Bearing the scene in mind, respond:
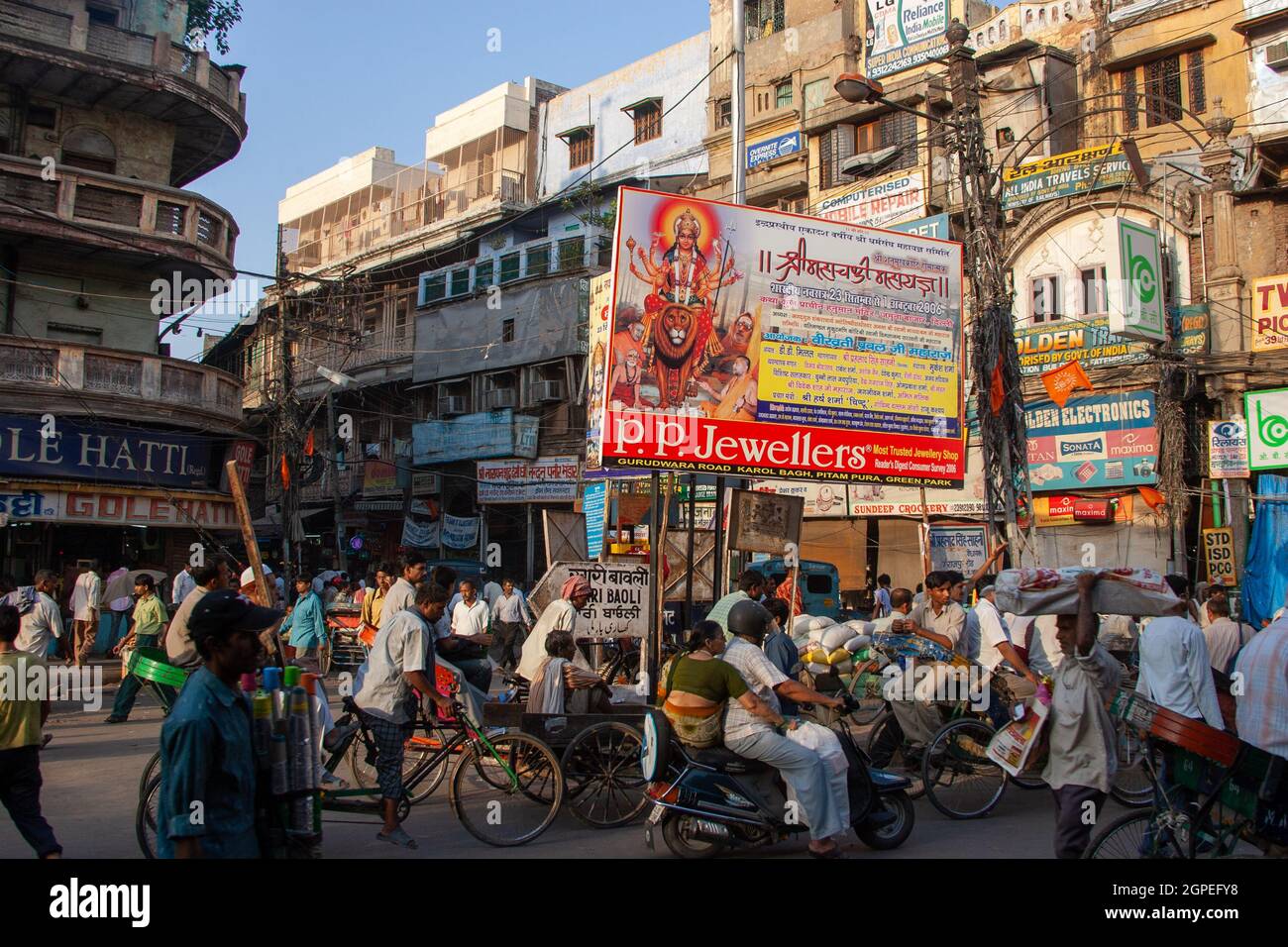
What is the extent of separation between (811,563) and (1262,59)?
47.9 feet

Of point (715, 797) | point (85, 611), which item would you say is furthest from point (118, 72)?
point (715, 797)

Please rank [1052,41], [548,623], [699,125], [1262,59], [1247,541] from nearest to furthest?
1. [548,623]
2. [1247,541]
3. [1262,59]
4. [1052,41]
5. [699,125]

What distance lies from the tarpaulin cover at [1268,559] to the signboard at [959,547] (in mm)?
5497

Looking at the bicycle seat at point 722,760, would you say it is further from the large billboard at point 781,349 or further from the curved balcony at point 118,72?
the curved balcony at point 118,72

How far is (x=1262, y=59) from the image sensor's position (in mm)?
23406

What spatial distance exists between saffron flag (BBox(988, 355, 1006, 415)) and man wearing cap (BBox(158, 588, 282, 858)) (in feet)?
39.5

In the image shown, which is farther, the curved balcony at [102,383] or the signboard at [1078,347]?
the signboard at [1078,347]

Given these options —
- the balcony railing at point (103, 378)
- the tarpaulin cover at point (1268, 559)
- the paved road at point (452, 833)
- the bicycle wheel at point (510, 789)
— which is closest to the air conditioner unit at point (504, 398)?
the balcony railing at point (103, 378)

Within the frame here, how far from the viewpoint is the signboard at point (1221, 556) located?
21047mm

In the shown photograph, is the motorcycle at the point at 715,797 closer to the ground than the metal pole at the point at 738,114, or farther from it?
closer to the ground

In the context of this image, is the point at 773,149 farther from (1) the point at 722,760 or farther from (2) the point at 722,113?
(1) the point at 722,760

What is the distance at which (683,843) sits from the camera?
694 cm

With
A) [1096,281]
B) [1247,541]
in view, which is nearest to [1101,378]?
[1096,281]
